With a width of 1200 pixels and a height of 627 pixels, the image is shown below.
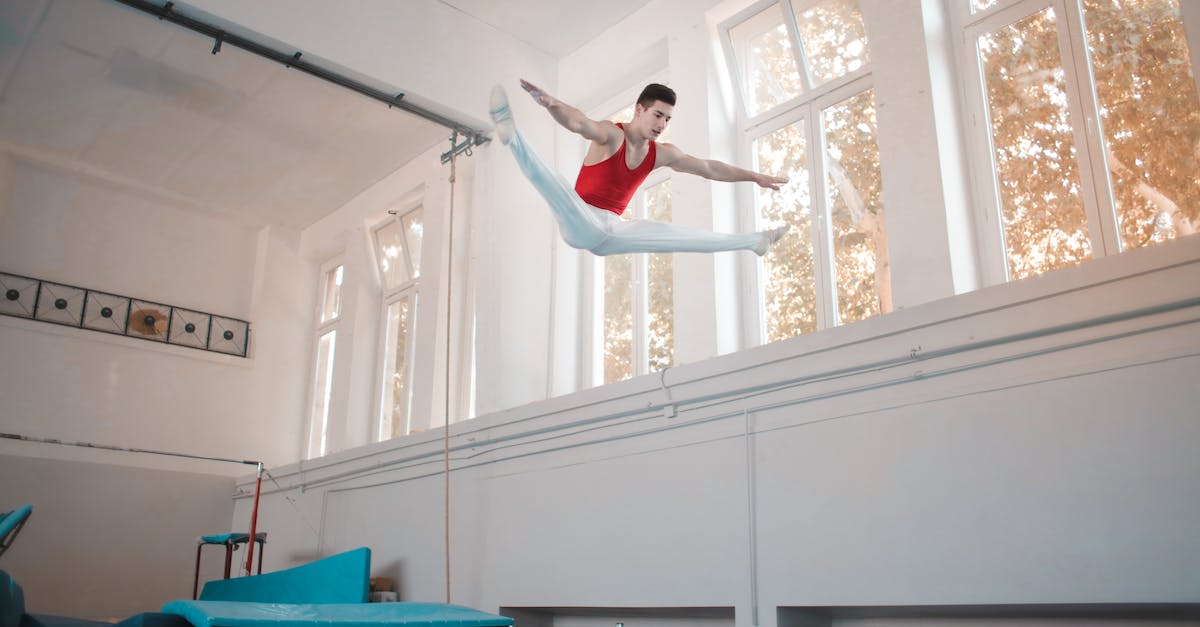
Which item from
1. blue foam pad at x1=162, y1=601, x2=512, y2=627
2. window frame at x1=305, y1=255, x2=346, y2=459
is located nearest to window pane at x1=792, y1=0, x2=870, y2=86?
blue foam pad at x1=162, y1=601, x2=512, y2=627

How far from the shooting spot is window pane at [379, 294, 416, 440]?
28.5ft

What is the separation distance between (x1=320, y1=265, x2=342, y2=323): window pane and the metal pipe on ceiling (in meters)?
3.71

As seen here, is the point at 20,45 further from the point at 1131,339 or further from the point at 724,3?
the point at 1131,339

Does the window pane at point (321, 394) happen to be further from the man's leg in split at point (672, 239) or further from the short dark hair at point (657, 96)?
the short dark hair at point (657, 96)

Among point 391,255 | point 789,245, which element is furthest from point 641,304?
point 391,255

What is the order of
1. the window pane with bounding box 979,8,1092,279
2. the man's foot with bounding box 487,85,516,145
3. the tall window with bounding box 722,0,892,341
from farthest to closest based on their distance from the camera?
the tall window with bounding box 722,0,892,341, the window pane with bounding box 979,8,1092,279, the man's foot with bounding box 487,85,516,145

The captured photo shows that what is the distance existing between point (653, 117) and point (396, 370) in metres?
5.65

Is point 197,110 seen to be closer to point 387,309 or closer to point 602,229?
point 387,309

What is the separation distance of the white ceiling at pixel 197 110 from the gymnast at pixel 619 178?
10.3 ft

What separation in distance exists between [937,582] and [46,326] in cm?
813

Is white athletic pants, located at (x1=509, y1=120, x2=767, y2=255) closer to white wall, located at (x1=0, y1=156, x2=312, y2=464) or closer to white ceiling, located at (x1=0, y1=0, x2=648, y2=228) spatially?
white ceiling, located at (x1=0, y1=0, x2=648, y2=228)

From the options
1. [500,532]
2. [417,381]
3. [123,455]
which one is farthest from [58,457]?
[500,532]

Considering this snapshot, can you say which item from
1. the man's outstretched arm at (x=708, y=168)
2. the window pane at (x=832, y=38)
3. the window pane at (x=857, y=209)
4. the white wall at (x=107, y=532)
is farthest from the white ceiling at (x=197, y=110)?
the man's outstretched arm at (x=708, y=168)

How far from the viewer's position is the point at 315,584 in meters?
5.76
